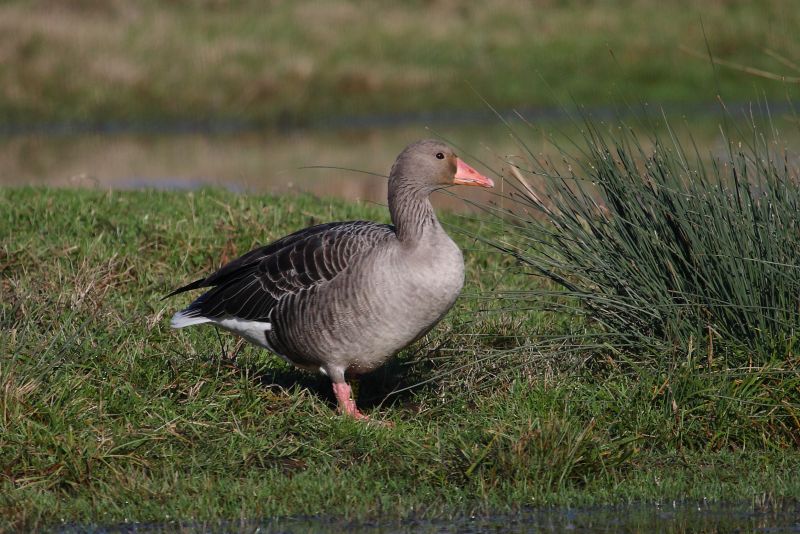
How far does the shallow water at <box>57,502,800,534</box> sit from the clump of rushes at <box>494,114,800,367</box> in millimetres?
1083

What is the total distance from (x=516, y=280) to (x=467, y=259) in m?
0.59

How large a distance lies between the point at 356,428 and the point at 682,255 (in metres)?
2.06

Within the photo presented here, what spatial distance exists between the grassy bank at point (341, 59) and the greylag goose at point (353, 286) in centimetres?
1785

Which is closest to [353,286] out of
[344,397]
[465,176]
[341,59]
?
[344,397]

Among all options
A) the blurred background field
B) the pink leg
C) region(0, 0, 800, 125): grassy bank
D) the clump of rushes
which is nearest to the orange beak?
the blurred background field

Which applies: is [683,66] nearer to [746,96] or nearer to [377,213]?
[746,96]

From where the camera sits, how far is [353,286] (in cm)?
639

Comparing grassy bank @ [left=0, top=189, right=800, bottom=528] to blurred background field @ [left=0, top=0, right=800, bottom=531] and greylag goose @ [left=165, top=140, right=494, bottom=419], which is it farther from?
greylag goose @ [left=165, top=140, right=494, bottom=419]

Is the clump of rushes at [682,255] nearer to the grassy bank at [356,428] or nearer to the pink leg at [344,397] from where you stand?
the grassy bank at [356,428]

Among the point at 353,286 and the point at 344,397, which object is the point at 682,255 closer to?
the point at 353,286

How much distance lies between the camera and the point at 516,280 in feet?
29.5

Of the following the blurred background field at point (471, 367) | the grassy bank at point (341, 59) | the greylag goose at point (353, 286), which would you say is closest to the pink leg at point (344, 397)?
the greylag goose at point (353, 286)

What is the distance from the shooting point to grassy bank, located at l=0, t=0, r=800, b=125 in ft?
81.9

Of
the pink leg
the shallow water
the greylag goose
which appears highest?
the greylag goose
